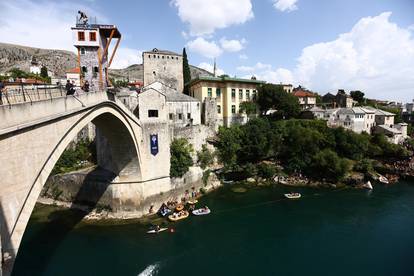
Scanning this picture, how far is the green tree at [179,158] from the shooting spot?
957 inches

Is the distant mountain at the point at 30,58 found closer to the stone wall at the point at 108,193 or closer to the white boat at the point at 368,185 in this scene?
the stone wall at the point at 108,193

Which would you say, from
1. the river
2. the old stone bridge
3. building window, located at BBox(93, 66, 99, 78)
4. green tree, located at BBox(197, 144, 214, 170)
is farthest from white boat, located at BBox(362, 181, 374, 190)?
building window, located at BBox(93, 66, 99, 78)

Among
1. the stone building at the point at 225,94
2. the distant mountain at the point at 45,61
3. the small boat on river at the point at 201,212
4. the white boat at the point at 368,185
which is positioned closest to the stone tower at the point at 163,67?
the stone building at the point at 225,94

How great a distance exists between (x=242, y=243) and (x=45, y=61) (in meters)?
115

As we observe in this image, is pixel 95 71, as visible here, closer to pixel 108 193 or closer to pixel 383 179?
pixel 108 193

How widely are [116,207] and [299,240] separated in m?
16.0

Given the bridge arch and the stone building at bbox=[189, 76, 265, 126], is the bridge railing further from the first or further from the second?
the stone building at bbox=[189, 76, 265, 126]

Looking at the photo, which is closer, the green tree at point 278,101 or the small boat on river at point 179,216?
the small boat on river at point 179,216

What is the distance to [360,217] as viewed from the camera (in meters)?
22.0

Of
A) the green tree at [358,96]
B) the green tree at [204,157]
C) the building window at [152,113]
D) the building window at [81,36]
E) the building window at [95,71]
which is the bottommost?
the green tree at [204,157]

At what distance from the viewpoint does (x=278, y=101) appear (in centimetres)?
3709

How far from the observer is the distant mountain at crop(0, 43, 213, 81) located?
85.4 meters

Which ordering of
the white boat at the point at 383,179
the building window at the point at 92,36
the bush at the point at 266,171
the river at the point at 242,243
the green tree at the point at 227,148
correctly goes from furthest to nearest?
Result: the bush at the point at 266,171
the white boat at the point at 383,179
the green tree at the point at 227,148
the building window at the point at 92,36
the river at the point at 242,243

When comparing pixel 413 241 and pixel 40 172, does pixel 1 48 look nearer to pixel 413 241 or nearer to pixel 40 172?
pixel 40 172
